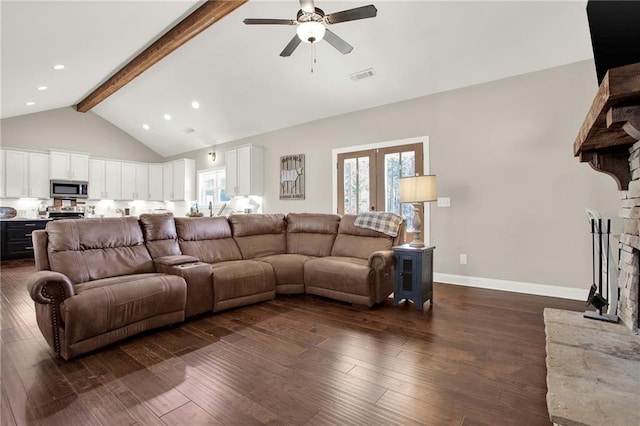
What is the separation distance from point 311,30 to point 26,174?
7.78 metres

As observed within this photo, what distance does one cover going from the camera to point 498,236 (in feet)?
13.2

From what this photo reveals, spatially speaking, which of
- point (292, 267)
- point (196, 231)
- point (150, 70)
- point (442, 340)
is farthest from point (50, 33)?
point (442, 340)

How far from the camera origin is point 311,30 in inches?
102

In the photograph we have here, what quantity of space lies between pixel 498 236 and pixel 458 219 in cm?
53

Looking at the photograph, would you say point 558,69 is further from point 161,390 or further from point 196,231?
point 161,390

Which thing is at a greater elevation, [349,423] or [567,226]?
[567,226]

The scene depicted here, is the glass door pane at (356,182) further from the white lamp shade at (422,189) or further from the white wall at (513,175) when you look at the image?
the white lamp shade at (422,189)

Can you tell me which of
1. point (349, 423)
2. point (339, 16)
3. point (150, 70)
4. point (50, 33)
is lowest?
point (349, 423)

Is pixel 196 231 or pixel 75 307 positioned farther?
pixel 196 231

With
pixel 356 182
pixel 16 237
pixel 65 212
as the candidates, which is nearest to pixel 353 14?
pixel 356 182

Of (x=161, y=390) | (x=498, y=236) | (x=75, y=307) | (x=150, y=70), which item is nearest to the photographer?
(x=161, y=390)

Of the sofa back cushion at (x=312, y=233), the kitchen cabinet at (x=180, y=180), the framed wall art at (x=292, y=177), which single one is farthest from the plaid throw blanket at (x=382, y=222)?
the kitchen cabinet at (x=180, y=180)

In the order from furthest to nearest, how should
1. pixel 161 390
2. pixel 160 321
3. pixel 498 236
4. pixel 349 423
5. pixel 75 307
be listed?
1. pixel 498 236
2. pixel 160 321
3. pixel 75 307
4. pixel 161 390
5. pixel 349 423

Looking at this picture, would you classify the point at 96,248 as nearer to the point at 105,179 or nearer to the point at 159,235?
the point at 159,235
